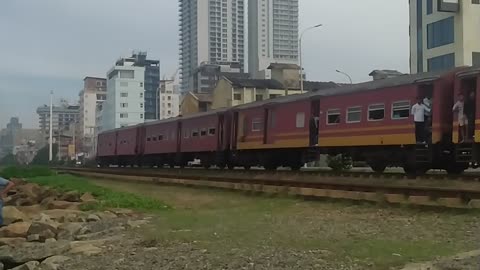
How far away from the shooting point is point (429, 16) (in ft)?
178

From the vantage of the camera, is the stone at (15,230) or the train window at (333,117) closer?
the stone at (15,230)

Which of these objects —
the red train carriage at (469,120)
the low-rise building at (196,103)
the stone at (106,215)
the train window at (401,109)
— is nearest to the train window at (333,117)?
the train window at (401,109)

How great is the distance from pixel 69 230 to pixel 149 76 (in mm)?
111904

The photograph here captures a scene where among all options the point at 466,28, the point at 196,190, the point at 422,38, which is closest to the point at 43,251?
the point at 196,190

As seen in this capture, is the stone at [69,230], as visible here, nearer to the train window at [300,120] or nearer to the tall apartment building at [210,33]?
the train window at [300,120]


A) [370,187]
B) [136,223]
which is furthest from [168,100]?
[136,223]

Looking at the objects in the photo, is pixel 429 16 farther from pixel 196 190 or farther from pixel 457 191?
pixel 457 191

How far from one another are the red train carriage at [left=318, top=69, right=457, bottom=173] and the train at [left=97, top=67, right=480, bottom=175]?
0.03 meters

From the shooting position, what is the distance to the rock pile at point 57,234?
29.9 ft

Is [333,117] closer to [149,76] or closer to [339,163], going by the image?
[339,163]

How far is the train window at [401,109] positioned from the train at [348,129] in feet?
0.10

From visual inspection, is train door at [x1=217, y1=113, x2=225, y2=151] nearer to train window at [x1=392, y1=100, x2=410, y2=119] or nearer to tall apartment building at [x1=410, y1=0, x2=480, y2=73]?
train window at [x1=392, y1=100, x2=410, y2=119]

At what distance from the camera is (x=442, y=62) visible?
52.6 meters

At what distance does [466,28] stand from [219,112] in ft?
100
